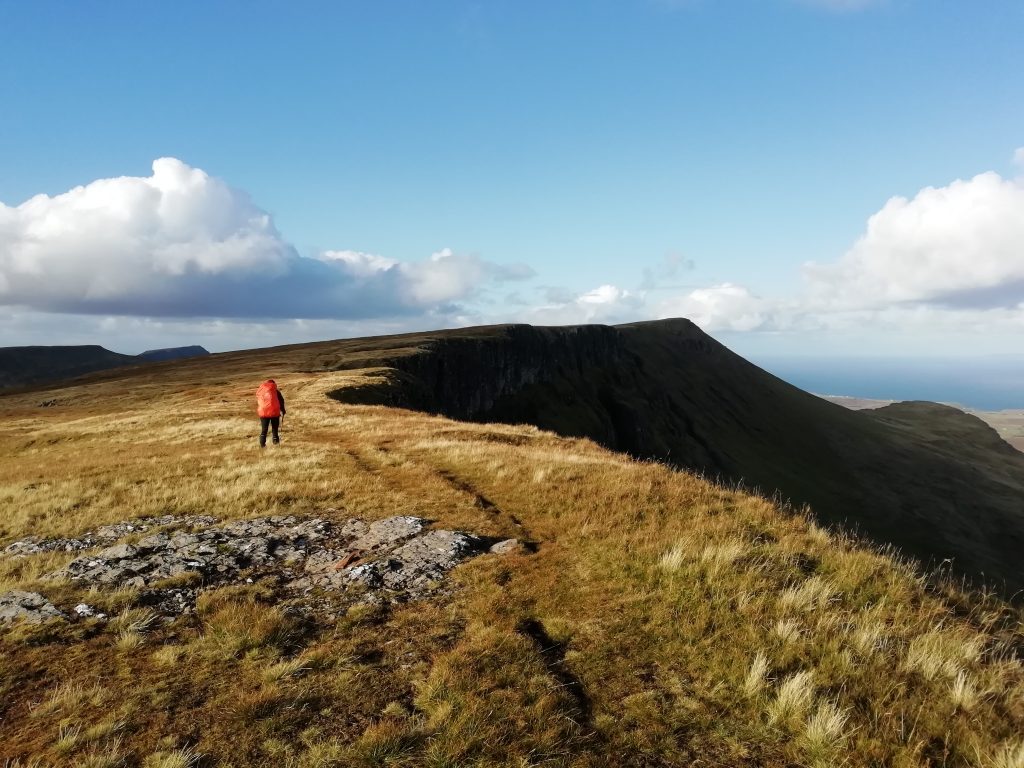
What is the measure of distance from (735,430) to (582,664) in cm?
16556

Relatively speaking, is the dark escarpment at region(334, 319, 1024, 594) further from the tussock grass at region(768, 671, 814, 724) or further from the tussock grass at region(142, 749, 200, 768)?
the tussock grass at region(768, 671, 814, 724)

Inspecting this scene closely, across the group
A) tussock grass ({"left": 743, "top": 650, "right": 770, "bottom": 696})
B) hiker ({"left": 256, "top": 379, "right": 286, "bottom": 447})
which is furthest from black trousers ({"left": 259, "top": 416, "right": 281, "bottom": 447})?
tussock grass ({"left": 743, "top": 650, "right": 770, "bottom": 696})

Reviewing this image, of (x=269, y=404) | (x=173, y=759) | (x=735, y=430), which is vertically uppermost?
(x=269, y=404)

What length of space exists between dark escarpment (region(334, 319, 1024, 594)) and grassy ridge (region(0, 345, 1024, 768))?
56.8 m

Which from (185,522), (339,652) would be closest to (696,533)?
(339,652)

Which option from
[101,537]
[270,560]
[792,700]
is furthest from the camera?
[101,537]

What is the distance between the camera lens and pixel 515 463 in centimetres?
1870

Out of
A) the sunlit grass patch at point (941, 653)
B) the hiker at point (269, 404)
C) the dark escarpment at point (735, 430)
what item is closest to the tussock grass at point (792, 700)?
the sunlit grass patch at point (941, 653)

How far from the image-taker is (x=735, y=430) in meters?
160

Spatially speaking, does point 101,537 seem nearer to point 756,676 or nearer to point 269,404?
point 269,404

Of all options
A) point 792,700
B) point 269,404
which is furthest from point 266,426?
point 792,700

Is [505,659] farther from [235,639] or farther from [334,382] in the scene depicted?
[334,382]

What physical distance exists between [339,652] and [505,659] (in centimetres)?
244

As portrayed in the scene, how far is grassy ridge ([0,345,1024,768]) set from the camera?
19.8 feet
